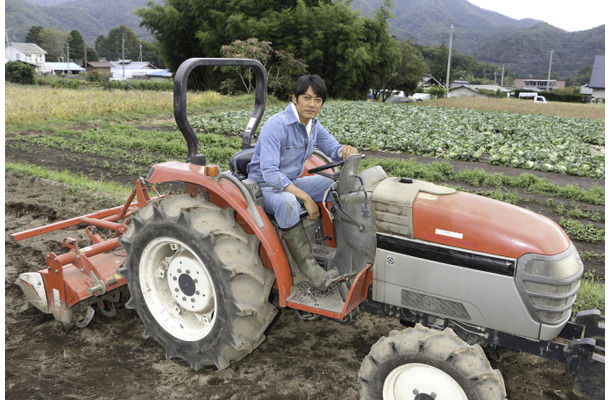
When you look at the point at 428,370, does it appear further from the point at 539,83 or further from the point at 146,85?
the point at 539,83

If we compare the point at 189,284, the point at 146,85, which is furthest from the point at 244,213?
the point at 146,85

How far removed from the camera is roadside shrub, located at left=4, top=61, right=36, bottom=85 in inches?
1603

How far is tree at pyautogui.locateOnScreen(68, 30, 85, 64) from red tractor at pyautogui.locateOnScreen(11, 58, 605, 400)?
109m

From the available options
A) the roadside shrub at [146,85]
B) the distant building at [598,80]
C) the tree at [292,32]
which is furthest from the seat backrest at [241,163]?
the distant building at [598,80]

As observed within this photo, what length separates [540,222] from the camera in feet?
8.22

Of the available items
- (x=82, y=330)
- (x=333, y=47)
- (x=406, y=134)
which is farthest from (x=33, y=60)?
(x=82, y=330)

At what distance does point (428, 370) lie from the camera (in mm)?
2385

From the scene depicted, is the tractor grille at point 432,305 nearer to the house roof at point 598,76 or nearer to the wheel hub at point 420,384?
the wheel hub at point 420,384

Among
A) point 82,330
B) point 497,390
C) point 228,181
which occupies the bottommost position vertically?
point 82,330

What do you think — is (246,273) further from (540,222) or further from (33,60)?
(33,60)

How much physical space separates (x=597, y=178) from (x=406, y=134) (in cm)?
473

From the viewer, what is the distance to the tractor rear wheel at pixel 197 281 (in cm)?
285

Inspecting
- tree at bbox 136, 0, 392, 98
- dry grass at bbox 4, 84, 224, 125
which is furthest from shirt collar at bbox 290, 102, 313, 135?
tree at bbox 136, 0, 392, 98

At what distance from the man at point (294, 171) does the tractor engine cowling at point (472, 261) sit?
40 centimetres
